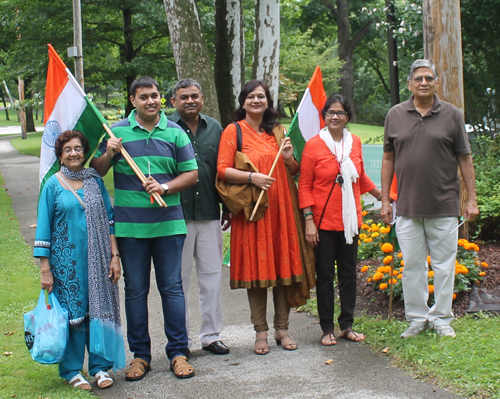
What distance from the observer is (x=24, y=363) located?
185 inches

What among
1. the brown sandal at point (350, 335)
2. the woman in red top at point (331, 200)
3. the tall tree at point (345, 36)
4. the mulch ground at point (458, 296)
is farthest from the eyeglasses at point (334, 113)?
the tall tree at point (345, 36)

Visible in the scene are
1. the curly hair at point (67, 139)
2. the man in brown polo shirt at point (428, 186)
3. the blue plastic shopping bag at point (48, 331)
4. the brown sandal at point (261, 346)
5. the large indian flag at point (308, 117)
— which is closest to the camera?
the blue plastic shopping bag at point (48, 331)

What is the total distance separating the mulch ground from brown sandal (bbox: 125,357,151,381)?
226cm

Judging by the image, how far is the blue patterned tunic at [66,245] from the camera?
4.09 meters

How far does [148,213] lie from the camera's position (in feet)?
14.0

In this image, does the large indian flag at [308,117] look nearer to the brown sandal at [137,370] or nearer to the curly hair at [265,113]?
the curly hair at [265,113]

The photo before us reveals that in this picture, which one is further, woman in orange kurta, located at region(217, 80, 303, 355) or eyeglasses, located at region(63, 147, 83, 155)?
woman in orange kurta, located at region(217, 80, 303, 355)

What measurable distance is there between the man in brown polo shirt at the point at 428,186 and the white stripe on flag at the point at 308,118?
0.71m

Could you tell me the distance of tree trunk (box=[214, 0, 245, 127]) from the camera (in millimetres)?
10359

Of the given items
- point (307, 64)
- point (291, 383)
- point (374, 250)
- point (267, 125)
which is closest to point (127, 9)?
point (374, 250)

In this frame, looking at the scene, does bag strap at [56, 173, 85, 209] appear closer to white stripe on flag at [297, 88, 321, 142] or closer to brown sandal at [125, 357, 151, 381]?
brown sandal at [125, 357, 151, 381]

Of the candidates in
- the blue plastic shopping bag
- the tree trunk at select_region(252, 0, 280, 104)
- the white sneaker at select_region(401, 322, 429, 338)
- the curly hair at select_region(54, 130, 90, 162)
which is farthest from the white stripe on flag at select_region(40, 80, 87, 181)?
the tree trunk at select_region(252, 0, 280, 104)

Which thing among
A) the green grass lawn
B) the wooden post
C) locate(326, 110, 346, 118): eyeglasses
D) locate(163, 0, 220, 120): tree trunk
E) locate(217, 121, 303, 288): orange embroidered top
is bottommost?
the green grass lawn

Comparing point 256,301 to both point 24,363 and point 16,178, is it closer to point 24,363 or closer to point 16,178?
point 24,363
